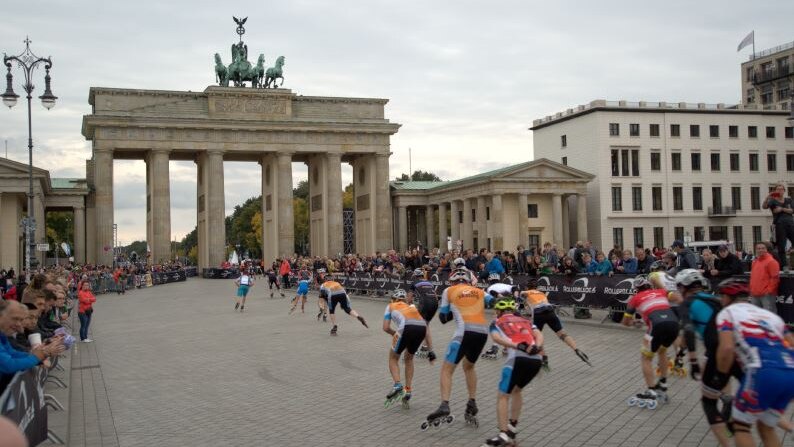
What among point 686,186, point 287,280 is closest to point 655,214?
point 686,186

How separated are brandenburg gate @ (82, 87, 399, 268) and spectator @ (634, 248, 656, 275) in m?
53.4

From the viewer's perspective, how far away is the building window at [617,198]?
242 ft

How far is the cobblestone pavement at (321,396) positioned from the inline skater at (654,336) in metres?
0.22

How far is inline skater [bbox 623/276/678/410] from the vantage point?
1148cm

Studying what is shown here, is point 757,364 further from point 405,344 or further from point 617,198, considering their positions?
point 617,198

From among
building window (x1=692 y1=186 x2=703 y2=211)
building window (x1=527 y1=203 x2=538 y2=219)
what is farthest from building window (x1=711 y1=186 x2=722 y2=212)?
building window (x1=527 y1=203 x2=538 y2=219)

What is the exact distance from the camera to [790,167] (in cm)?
7706

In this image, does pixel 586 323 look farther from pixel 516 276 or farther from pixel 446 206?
pixel 446 206

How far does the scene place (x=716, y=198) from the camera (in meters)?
75.6

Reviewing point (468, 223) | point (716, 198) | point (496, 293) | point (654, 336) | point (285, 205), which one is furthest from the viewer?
point (285, 205)

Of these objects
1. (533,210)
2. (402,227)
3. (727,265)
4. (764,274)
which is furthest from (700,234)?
(764,274)

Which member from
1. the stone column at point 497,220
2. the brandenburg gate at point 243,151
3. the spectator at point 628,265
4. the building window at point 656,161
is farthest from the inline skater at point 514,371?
the building window at point 656,161

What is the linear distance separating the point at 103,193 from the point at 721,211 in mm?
54789

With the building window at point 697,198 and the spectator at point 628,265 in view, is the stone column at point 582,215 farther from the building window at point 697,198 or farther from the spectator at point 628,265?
the spectator at point 628,265
